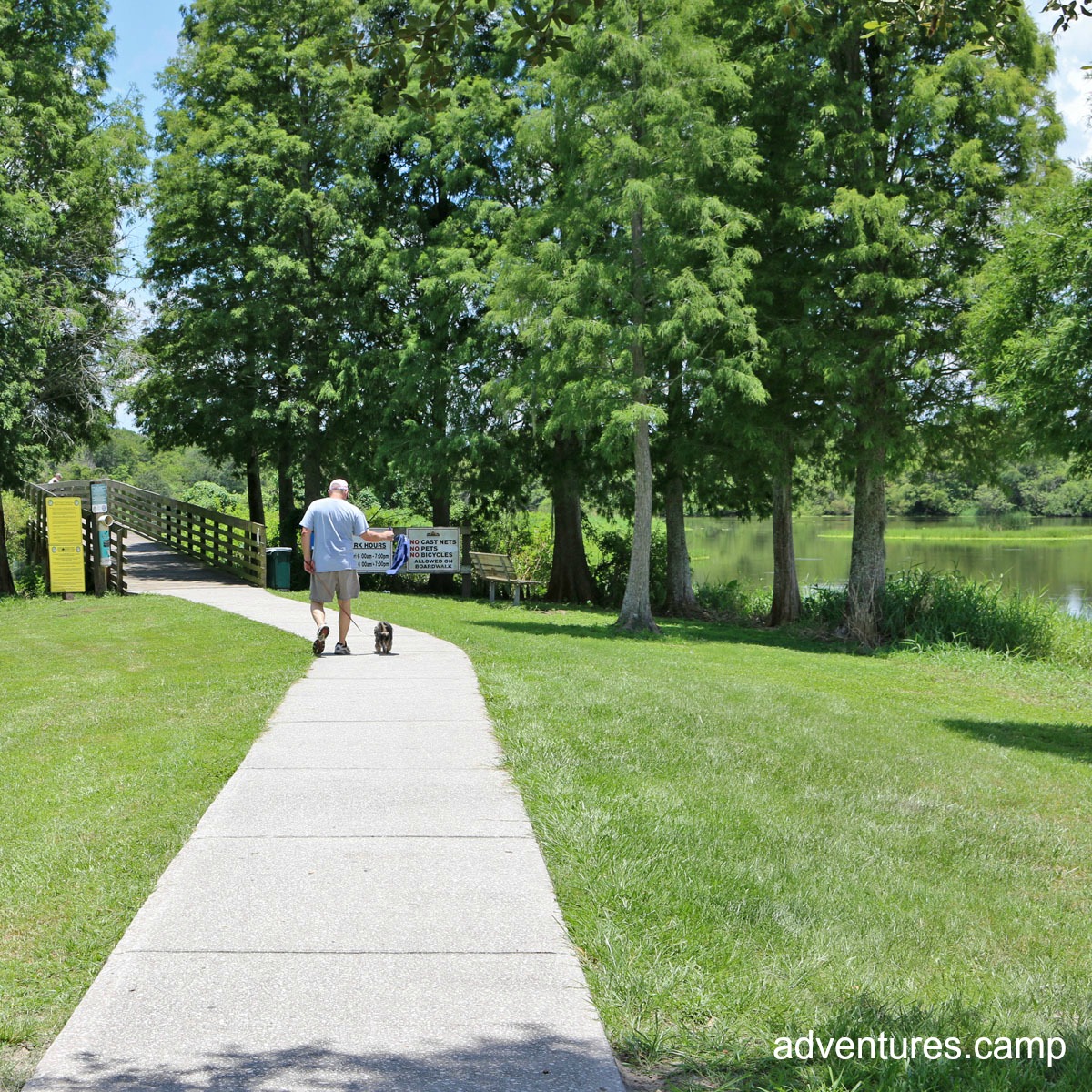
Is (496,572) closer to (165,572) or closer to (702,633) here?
(702,633)

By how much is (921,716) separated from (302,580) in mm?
18041

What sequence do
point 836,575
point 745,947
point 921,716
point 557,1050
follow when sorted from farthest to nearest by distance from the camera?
1. point 836,575
2. point 921,716
3. point 745,947
4. point 557,1050

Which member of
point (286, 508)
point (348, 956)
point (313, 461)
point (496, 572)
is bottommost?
point (348, 956)

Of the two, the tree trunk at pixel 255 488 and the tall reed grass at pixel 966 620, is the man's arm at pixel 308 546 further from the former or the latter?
the tree trunk at pixel 255 488

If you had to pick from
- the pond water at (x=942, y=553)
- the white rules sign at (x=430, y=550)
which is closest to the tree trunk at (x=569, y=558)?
the white rules sign at (x=430, y=550)

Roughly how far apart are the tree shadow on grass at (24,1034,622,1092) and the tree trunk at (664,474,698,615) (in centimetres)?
2196

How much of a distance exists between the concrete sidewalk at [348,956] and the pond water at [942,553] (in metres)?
19.9

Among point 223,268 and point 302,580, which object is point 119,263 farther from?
point 302,580

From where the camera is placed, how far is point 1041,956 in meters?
4.53

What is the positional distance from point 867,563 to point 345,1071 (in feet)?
66.6

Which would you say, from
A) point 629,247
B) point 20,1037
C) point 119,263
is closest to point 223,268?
point 119,263

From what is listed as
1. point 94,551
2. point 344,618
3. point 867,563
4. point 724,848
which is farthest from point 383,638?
point 867,563

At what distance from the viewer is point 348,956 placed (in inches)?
158

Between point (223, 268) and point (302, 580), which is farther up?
point (223, 268)
